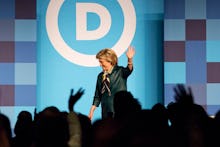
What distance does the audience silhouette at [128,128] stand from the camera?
1.71m

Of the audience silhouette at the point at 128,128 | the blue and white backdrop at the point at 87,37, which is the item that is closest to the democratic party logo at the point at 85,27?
the blue and white backdrop at the point at 87,37

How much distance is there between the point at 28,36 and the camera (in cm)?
485

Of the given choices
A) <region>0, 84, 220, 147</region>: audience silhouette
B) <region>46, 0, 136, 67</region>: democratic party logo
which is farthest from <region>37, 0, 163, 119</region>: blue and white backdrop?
<region>0, 84, 220, 147</region>: audience silhouette

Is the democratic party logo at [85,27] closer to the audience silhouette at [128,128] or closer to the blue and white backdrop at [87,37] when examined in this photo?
the blue and white backdrop at [87,37]

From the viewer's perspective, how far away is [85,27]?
5004mm

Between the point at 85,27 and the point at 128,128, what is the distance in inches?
131

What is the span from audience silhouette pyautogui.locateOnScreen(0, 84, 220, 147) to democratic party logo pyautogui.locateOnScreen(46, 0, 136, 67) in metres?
2.89

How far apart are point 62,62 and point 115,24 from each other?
660 millimetres

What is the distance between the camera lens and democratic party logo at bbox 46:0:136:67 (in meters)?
4.99

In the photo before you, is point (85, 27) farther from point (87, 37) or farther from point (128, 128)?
point (128, 128)

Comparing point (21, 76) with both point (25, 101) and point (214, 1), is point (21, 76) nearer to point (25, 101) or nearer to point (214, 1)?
point (25, 101)

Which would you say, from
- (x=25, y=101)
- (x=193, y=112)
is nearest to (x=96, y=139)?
(x=193, y=112)

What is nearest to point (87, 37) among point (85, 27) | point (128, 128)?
point (85, 27)

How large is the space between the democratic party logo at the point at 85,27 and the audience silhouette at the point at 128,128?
2.89 m
